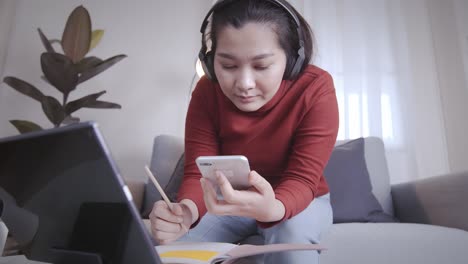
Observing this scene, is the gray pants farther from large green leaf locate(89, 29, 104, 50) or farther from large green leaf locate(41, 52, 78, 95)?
large green leaf locate(89, 29, 104, 50)

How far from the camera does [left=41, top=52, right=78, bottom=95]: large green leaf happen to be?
1.63 meters

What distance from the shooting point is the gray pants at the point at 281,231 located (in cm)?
61

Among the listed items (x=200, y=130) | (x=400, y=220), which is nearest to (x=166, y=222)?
(x=200, y=130)

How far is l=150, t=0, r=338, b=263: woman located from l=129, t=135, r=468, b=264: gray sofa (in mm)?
142

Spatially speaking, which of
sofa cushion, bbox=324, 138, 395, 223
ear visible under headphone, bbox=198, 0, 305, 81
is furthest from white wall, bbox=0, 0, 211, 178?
ear visible under headphone, bbox=198, 0, 305, 81

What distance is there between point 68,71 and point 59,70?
0.14 feet

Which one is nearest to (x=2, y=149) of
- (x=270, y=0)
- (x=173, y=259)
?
(x=173, y=259)

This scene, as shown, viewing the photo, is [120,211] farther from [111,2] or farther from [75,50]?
[111,2]

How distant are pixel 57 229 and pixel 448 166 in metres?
2.25

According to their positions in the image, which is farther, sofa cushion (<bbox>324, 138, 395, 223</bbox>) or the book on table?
sofa cushion (<bbox>324, 138, 395, 223</bbox>)

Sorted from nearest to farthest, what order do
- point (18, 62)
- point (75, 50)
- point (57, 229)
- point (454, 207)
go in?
1. point (57, 229)
2. point (454, 207)
3. point (75, 50)
4. point (18, 62)

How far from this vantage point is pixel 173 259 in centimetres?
49

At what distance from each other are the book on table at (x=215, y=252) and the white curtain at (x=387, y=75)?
160 cm

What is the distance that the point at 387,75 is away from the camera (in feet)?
6.84
